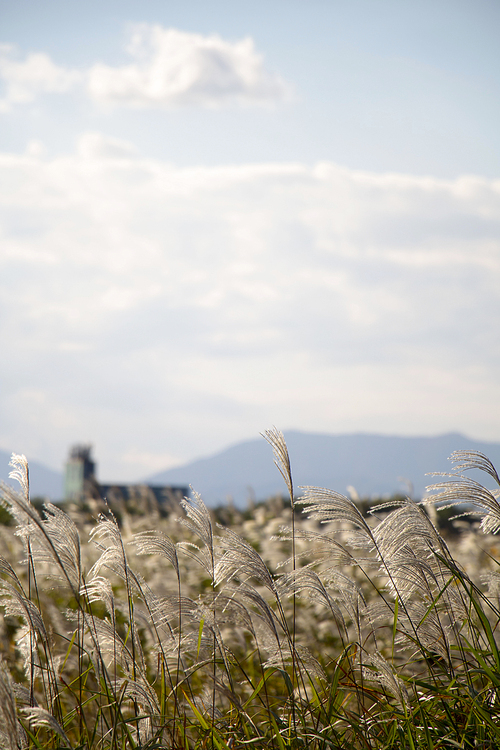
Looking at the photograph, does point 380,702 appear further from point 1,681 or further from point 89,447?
point 89,447

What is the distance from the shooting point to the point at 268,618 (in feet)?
6.93

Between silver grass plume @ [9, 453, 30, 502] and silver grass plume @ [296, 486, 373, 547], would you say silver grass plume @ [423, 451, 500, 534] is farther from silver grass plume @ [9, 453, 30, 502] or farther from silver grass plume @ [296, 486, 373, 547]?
silver grass plume @ [9, 453, 30, 502]

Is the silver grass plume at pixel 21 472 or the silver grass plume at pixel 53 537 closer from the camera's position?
the silver grass plume at pixel 53 537

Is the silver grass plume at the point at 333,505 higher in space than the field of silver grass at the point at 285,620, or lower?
higher

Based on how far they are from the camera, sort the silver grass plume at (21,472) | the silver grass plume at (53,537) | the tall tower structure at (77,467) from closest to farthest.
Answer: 1. the silver grass plume at (53,537)
2. the silver grass plume at (21,472)
3. the tall tower structure at (77,467)

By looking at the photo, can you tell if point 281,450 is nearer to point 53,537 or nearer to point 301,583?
point 301,583

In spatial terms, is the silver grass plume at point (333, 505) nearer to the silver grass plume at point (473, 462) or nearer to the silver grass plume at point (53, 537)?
the silver grass plume at point (473, 462)

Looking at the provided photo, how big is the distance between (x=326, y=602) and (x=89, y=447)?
23394 mm

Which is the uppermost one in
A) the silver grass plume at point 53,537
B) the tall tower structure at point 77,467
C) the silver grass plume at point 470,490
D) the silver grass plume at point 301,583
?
the silver grass plume at point 470,490

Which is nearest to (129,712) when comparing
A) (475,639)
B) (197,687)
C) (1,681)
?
(197,687)

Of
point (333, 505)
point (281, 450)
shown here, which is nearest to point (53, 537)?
point (281, 450)

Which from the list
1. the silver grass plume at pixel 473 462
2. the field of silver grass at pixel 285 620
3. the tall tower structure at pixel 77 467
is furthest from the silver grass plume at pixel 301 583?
the tall tower structure at pixel 77 467

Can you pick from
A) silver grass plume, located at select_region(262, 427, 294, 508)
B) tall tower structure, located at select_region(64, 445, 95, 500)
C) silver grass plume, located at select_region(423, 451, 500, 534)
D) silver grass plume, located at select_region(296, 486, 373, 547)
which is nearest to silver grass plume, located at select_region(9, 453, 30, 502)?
silver grass plume, located at select_region(262, 427, 294, 508)

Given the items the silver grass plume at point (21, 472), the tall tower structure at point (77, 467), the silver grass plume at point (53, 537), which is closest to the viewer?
the silver grass plume at point (53, 537)
